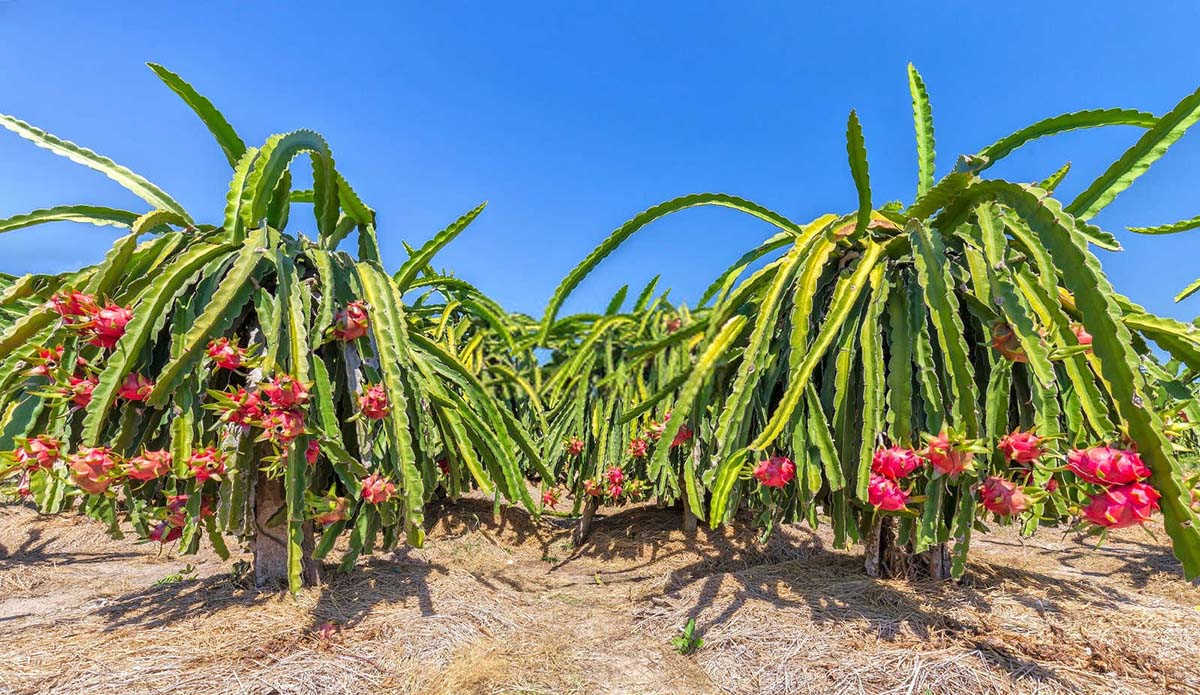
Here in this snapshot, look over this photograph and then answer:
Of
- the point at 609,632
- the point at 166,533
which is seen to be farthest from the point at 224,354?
the point at 609,632

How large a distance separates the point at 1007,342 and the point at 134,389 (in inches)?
117

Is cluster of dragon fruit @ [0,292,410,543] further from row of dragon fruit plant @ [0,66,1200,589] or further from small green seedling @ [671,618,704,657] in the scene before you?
small green seedling @ [671,618,704,657]

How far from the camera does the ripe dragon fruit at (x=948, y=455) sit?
192 cm

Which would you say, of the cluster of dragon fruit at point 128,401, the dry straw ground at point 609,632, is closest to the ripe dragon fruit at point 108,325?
the cluster of dragon fruit at point 128,401

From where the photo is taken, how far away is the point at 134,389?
223 centimetres

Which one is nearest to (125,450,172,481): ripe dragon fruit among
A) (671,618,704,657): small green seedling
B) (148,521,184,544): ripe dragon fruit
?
(148,521,184,544): ripe dragon fruit

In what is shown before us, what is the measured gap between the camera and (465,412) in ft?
9.62

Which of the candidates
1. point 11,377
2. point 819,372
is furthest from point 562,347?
point 11,377

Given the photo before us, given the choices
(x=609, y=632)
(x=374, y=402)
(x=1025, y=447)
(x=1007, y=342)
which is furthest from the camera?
(x=609, y=632)

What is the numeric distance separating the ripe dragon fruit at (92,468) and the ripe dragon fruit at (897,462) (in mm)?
2539

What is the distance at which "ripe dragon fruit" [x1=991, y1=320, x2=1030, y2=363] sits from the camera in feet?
6.42

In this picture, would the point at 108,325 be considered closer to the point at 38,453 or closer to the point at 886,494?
the point at 38,453

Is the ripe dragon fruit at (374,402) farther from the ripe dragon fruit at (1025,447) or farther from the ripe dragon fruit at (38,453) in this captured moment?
the ripe dragon fruit at (1025,447)

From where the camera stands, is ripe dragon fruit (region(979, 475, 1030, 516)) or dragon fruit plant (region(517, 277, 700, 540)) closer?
ripe dragon fruit (region(979, 475, 1030, 516))
